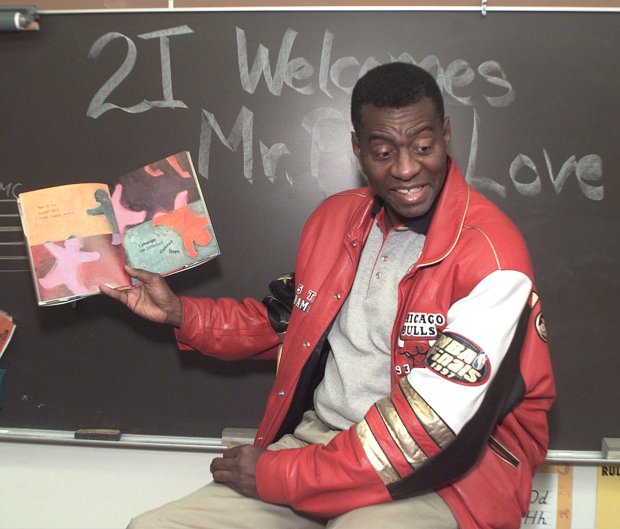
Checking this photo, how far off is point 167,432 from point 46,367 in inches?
15.8

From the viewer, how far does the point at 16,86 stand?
2.03 m

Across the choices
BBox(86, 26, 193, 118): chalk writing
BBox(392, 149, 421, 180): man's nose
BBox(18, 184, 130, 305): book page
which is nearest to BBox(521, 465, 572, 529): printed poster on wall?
BBox(392, 149, 421, 180): man's nose

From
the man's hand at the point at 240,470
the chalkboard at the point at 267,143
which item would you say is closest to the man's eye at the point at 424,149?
the chalkboard at the point at 267,143

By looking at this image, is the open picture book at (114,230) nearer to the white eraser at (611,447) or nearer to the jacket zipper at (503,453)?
the jacket zipper at (503,453)

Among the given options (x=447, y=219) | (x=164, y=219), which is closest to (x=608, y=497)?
(x=447, y=219)

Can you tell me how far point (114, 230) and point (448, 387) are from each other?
97 centimetres

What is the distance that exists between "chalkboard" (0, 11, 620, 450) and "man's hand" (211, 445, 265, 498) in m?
0.56

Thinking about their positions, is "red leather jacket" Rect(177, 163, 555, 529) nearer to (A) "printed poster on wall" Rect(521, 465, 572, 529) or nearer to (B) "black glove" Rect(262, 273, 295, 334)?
(B) "black glove" Rect(262, 273, 295, 334)

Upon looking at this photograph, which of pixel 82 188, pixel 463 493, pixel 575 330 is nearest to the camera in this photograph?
pixel 463 493

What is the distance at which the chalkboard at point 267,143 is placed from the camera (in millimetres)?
1915

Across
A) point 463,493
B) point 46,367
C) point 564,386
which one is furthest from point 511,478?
point 46,367

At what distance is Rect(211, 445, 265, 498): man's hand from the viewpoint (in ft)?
4.84

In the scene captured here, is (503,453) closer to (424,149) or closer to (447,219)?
(447,219)

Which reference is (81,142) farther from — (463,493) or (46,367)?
(463,493)
